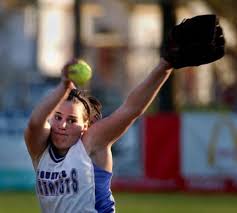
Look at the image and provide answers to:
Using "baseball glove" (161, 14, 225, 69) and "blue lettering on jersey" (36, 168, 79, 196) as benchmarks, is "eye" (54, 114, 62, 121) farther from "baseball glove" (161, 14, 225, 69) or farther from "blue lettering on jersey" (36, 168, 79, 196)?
"baseball glove" (161, 14, 225, 69)

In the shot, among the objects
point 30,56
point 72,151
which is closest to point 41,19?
point 30,56

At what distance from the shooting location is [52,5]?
121ft

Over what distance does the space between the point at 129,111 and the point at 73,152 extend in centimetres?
48

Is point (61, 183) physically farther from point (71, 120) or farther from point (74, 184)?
point (71, 120)

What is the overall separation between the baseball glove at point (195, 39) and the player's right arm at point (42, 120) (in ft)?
2.39

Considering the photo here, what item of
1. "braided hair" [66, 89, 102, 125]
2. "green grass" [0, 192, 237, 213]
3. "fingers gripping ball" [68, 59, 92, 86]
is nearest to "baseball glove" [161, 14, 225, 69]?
"fingers gripping ball" [68, 59, 92, 86]

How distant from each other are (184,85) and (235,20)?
9966mm

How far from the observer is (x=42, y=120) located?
A: 24.8 ft

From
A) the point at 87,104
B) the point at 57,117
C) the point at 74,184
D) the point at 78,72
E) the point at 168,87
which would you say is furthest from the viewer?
the point at 168,87

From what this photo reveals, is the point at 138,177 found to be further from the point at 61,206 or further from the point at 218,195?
the point at 61,206

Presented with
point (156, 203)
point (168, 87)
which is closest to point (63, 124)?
point (156, 203)

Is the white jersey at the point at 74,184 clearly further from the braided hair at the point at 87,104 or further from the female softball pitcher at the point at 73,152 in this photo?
the braided hair at the point at 87,104

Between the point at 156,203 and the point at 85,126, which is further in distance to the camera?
the point at 156,203

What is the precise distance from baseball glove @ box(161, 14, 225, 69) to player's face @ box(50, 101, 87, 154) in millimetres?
979
